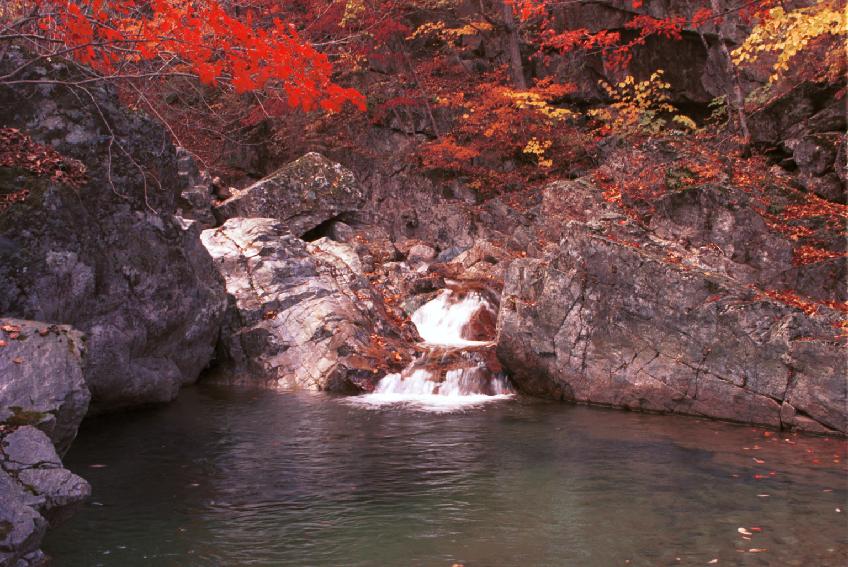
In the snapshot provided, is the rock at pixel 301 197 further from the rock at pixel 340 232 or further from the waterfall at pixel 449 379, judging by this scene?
the waterfall at pixel 449 379

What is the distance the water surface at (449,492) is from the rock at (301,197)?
8646 mm

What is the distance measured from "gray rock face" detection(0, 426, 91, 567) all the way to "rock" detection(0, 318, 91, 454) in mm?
286

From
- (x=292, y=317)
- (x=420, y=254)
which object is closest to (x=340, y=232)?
(x=420, y=254)

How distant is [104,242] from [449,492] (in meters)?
6.14

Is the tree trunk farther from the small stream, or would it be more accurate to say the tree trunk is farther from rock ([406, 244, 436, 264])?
the small stream

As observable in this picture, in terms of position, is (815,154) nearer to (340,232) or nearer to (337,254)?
(337,254)

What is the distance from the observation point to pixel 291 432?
9.76 m

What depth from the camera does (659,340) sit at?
35.8 feet

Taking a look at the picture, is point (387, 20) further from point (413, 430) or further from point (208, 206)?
point (413, 430)

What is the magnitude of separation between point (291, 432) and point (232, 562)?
4.29m

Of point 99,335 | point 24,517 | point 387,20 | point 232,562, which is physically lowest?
point 232,562

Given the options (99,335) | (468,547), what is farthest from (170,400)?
(468,547)

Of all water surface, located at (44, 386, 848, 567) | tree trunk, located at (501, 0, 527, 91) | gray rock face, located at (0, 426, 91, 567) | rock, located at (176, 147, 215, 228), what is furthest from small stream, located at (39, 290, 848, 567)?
tree trunk, located at (501, 0, 527, 91)

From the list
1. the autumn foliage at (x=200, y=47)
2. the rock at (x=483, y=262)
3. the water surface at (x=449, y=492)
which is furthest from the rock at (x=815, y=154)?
the autumn foliage at (x=200, y=47)
